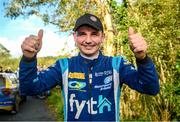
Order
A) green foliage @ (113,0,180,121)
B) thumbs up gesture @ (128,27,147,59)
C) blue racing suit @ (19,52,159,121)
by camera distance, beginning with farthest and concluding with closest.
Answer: green foliage @ (113,0,180,121)
blue racing suit @ (19,52,159,121)
thumbs up gesture @ (128,27,147,59)

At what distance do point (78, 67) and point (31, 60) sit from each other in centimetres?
44

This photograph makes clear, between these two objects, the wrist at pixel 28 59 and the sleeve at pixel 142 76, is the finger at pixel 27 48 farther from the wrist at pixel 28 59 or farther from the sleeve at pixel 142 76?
the sleeve at pixel 142 76

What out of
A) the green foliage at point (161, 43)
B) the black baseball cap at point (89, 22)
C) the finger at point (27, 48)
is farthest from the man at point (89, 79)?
the green foliage at point (161, 43)

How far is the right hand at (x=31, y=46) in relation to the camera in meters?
3.51

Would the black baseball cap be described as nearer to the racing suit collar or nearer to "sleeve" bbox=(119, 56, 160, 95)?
the racing suit collar

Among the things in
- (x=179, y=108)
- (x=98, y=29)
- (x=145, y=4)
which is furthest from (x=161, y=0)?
(x=98, y=29)

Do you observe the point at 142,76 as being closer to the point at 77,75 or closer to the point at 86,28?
the point at 77,75

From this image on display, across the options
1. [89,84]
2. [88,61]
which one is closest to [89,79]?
[89,84]

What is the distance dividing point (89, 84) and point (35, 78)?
1.43ft

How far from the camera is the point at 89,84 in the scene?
151 inches

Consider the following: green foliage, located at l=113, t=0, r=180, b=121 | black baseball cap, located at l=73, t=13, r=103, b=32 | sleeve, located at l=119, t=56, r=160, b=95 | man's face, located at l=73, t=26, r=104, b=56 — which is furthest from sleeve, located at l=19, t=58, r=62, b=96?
green foliage, located at l=113, t=0, r=180, b=121

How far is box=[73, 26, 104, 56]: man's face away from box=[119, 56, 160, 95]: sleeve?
0.86ft

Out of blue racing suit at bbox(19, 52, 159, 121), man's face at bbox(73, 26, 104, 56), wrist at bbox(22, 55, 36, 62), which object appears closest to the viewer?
wrist at bbox(22, 55, 36, 62)

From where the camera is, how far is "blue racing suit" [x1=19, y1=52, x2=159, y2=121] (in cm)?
374
